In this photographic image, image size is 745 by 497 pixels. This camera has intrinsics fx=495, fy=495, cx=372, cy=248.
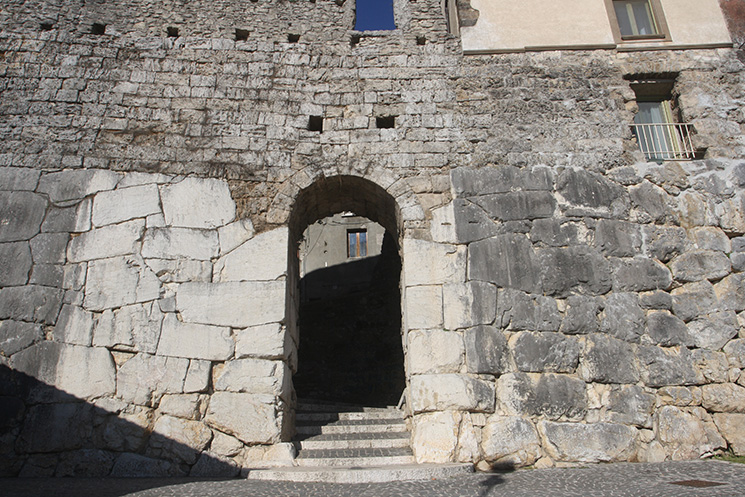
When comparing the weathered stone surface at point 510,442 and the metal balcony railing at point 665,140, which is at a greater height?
the metal balcony railing at point 665,140

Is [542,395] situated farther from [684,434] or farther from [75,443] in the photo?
[75,443]

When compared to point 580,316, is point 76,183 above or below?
above

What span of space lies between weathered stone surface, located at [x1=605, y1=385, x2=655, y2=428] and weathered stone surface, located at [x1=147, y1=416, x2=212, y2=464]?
3841mm

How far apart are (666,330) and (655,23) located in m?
4.49

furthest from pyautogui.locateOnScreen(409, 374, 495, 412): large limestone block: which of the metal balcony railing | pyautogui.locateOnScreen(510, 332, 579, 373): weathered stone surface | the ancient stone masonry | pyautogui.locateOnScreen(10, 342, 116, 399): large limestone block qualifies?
the metal balcony railing

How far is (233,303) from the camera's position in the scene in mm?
5031

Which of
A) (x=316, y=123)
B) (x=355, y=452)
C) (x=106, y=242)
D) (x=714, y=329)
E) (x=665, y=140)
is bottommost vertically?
(x=355, y=452)

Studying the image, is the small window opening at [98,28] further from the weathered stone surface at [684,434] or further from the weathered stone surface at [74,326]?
the weathered stone surface at [684,434]

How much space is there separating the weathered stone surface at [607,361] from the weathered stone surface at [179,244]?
396 centimetres

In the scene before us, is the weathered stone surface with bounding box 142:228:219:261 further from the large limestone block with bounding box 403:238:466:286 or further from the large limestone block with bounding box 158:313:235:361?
the large limestone block with bounding box 403:238:466:286

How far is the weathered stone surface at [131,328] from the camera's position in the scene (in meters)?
4.82

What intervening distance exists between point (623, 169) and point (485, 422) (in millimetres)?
3399

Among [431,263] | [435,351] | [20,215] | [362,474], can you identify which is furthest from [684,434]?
[20,215]

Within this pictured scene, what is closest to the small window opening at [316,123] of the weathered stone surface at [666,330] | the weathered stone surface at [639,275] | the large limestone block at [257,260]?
the large limestone block at [257,260]
